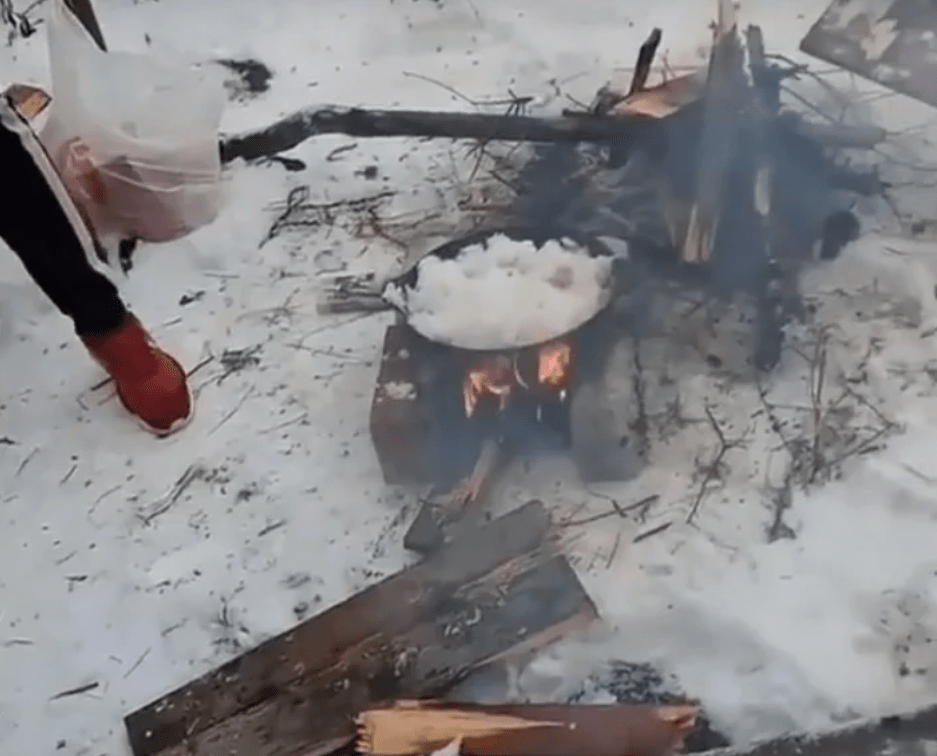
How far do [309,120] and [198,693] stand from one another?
161cm

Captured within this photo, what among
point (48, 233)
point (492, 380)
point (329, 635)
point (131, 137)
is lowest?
point (329, 635)

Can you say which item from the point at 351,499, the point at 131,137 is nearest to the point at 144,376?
the point at 351,499

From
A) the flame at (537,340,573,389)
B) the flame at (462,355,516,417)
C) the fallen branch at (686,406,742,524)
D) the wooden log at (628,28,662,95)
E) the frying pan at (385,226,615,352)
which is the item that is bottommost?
the fallen branch at (686,406,742,524)

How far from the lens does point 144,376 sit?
9.05ft

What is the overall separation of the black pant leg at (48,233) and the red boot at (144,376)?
1.6 inches

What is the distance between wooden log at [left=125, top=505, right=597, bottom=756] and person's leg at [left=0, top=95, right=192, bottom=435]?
2.12 feet

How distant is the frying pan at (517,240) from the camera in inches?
99.6

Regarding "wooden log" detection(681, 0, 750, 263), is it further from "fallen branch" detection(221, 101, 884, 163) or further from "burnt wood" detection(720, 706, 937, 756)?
"burnt wood" detection(720, 706, 937, 756)

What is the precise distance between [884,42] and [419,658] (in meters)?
1.83

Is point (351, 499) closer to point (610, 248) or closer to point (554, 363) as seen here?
point (554, 363)

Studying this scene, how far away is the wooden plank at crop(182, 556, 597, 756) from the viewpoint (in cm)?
225

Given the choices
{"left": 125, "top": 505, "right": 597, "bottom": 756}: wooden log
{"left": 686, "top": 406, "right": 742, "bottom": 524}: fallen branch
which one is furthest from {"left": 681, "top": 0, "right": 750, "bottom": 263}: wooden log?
{"left": 125, "top": 505, "right": 597, "bottom": 756}: wooden log

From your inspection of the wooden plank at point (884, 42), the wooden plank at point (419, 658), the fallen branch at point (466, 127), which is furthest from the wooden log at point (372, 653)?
the wooden plank at point (884, 42)

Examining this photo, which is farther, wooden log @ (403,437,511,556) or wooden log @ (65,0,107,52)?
wooden log @ (65,0,107,52)
